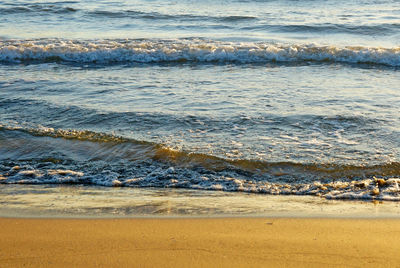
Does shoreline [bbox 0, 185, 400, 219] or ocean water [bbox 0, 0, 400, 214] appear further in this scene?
ocean water [bbox 0, 0, 400, 214]

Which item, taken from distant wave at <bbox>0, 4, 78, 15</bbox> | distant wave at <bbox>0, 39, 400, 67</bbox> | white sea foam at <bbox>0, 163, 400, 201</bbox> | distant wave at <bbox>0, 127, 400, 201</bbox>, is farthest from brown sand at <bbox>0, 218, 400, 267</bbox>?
distant wave at <bbox>0, 4, 78, 15</bbox>

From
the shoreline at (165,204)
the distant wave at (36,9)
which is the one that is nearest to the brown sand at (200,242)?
the shoreline at (165,204)

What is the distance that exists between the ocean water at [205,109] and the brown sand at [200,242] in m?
0.81

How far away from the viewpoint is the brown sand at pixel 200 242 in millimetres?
2793

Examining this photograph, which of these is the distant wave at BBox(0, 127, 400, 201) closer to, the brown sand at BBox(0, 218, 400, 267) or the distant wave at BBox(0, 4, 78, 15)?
the brown sand at BBox(0, 218, 400, 267)

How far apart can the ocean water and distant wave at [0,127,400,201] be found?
0.06ft

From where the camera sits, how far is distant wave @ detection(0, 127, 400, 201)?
4324 millimetres

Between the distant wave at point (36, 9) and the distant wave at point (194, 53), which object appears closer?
the distant wave at point (194, 53)

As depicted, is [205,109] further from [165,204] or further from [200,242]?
[200,242]

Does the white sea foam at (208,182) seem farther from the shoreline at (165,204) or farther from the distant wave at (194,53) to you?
the distant wave at (194,53)

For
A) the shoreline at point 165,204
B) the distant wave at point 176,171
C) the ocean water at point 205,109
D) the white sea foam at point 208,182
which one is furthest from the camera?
the ocean water at point 205,109

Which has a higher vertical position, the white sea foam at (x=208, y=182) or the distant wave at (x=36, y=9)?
the distant wave at (x=36, y=9)

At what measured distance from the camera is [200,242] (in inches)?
121

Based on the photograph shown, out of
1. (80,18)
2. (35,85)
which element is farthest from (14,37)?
(35,85)
